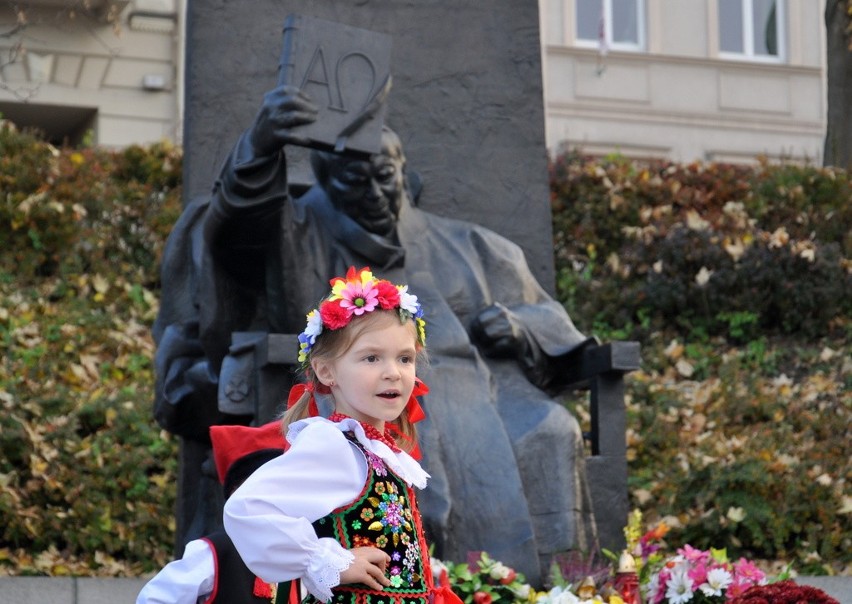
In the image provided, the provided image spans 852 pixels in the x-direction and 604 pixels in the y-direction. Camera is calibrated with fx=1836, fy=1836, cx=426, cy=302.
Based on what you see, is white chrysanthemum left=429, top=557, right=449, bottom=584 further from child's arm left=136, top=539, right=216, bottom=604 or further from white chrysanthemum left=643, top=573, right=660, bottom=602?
child's arm left=136, top=539, right=216, bottom=604

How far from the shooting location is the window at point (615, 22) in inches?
826

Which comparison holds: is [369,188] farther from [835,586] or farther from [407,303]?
[407,303]

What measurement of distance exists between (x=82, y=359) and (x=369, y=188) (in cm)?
389

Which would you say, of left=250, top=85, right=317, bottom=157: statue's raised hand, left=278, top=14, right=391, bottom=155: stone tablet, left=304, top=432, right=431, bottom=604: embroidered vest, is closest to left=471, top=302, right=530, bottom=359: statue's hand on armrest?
left=278, top=14, right=391, bottom=155: stone tablet

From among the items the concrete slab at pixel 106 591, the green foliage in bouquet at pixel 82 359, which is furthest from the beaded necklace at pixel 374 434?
the green foliage in bouquet at pixel 82 359

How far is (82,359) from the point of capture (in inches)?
386

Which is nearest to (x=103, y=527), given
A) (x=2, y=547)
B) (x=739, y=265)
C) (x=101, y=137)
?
(x=2, y=547)

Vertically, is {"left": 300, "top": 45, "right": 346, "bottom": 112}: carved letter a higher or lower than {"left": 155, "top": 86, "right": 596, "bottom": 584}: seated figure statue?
higher

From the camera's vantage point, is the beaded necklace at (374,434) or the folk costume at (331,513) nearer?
the folk costume at (331,513)

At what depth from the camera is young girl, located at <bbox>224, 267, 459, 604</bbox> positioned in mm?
3592

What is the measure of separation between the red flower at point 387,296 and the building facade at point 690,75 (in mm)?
16470

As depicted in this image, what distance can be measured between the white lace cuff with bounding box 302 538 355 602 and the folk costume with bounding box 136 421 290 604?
0.71 meters

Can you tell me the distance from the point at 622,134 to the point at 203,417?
14.6 metres

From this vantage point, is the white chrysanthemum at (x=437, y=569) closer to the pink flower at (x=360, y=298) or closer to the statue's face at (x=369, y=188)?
the statue's face at (x=369, y=188)
